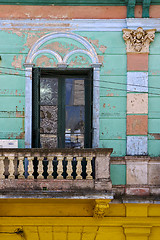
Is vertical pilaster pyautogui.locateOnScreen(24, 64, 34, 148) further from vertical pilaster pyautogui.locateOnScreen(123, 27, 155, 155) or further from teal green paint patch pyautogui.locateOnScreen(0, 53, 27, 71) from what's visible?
vertical pilaster pyautogui.locateOnScreen(123, 27, 155, 155)

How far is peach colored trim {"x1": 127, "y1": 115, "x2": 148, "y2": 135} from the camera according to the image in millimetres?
7012

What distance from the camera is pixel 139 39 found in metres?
7.05

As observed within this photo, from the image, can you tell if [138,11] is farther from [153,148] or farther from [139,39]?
[153,148]

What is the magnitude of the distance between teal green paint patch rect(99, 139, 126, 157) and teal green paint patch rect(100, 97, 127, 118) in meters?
0.51

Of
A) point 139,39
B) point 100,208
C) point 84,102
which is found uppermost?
point 139,39

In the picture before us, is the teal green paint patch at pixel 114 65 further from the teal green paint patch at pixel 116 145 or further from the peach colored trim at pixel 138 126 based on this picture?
the teal green paint patch at pixel 116 145

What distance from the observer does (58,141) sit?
7195 millimetres

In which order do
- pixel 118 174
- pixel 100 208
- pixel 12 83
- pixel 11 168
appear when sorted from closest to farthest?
pixel 11 168
pixel 100 208
pixel 118 174
pixel 12 83

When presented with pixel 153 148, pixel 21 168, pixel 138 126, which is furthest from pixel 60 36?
pixel 153 148

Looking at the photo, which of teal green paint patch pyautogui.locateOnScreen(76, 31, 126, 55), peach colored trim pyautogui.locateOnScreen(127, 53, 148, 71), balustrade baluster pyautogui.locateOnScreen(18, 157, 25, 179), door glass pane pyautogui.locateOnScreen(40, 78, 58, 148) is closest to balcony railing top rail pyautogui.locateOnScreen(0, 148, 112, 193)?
balustrade baluster pyautogui.locateOnScreen(18, 157, 25, 179)

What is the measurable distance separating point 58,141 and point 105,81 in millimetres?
1569

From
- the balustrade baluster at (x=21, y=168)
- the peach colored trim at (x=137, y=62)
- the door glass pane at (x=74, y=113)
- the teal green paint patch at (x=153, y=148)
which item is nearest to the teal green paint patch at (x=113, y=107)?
the door glass pane at (x=74, y=113)

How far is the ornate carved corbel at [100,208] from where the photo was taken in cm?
637

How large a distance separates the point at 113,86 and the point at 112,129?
88 cm
